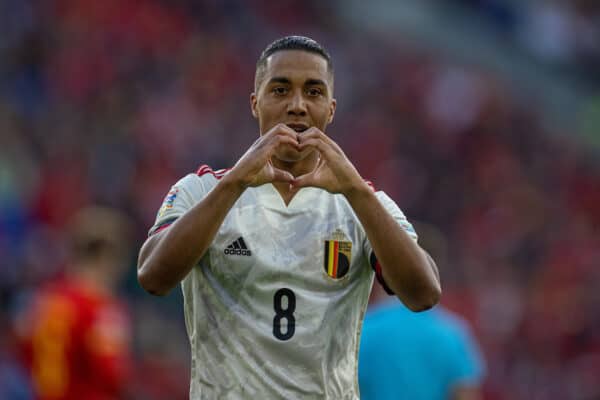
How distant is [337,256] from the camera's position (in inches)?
129

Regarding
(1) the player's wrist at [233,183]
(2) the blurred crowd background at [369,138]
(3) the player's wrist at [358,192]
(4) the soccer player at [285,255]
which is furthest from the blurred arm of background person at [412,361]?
(2) the blurred crowd background at [369,138]

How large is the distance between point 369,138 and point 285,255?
10.8 metres

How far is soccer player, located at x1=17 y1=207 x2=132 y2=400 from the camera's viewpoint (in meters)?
6.12

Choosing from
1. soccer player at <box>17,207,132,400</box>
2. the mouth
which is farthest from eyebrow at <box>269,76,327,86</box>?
soccer player at <box>17,207,132,400</box>

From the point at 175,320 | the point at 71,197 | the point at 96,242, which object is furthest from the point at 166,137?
the point at 96,242

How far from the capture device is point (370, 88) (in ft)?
50.0

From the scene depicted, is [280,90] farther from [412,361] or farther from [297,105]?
[412,361]

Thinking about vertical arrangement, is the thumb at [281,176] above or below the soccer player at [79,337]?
above

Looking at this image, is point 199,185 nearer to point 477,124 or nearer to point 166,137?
point 166,137

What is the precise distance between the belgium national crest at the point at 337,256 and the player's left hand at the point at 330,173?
0.82ft

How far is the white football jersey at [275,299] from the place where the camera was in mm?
3207

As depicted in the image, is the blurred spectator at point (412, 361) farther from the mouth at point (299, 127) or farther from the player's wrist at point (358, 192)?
the player's wrist at point (358, 192)

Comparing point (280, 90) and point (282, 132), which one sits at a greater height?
point (280, 90)

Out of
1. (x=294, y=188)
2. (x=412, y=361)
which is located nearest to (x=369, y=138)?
(x=412, y=361)
